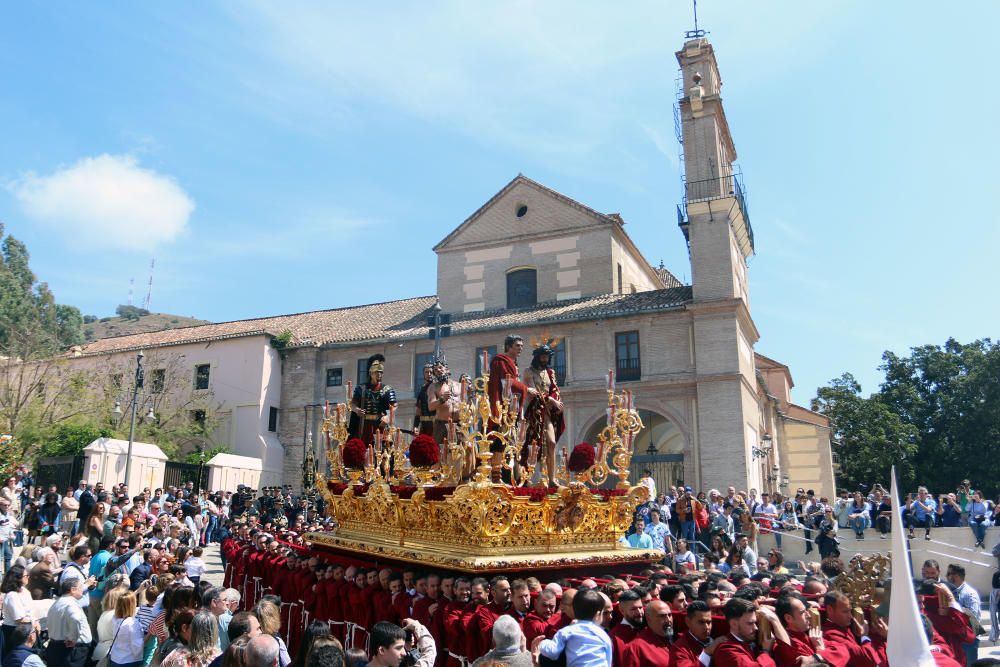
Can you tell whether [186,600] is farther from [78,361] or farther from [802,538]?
[78,361]

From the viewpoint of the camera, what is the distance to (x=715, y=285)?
2541 cm

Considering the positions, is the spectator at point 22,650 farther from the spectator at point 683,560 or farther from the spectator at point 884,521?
the spectator at point 884,521

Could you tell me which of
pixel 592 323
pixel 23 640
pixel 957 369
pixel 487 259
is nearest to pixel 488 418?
pixel 23 640

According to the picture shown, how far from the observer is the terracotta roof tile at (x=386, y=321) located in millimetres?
27203

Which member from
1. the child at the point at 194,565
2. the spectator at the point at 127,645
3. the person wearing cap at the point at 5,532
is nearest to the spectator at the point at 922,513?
the child at the point at 194,565

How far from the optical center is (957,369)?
39031 millimetres

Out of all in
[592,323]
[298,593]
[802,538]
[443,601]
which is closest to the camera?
[443,601]

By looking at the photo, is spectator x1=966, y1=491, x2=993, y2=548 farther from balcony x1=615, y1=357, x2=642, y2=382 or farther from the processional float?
balcony x1=615, y1=357, x2=642, y2=382

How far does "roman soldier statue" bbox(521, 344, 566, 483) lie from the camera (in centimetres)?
825

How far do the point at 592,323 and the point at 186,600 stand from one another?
22774mm

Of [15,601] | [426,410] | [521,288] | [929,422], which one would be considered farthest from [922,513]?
[929,422]

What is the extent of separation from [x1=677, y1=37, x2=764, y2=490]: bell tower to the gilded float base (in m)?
16.7

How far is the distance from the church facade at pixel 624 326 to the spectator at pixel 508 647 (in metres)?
20.9

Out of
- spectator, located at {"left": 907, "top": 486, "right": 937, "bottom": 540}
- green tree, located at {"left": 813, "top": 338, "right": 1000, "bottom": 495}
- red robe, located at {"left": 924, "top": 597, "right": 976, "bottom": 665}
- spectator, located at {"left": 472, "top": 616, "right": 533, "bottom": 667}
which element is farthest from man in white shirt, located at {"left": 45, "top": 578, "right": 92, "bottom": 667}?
green tree, located at {"left": 813, "top": 338, "right": 1000, "bottom": 495}
